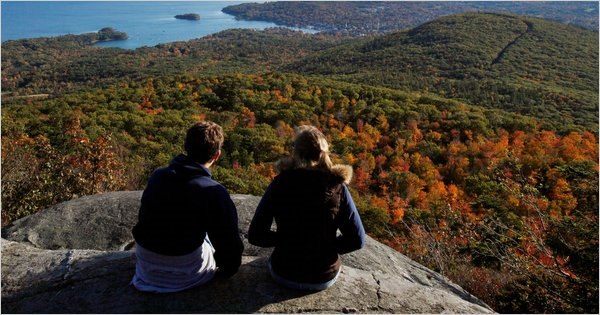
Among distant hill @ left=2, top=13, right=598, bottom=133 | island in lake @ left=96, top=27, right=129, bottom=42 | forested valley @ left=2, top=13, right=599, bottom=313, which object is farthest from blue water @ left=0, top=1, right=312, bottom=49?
forested valley @ left=2, top=13, right=599, bottom=313

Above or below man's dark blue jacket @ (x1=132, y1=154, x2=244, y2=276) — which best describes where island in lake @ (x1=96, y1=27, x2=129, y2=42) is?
above

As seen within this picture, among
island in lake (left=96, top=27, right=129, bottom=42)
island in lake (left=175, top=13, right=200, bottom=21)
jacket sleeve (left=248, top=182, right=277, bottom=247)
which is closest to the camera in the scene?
jacket sleeve (left=248, top=182, right=277, bottom=247)

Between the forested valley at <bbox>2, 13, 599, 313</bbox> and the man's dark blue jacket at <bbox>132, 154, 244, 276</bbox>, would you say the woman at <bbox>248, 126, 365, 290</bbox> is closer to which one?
the man's dark blue jacket at <bbox>132, 154, 244, 276</bbox>

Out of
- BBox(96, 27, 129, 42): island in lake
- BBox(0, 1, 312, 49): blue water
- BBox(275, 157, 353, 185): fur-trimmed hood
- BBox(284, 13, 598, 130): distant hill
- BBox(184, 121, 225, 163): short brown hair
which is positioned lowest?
BBox(284, 13, 598, 130): distant hill

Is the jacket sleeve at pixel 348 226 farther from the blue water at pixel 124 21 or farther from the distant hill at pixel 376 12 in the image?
the distant hill at pixel 376 12

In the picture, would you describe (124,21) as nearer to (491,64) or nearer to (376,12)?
(376,12)

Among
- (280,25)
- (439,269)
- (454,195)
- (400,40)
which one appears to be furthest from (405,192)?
(280,25)

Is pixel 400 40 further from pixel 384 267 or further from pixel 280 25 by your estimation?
pixel 384 267
